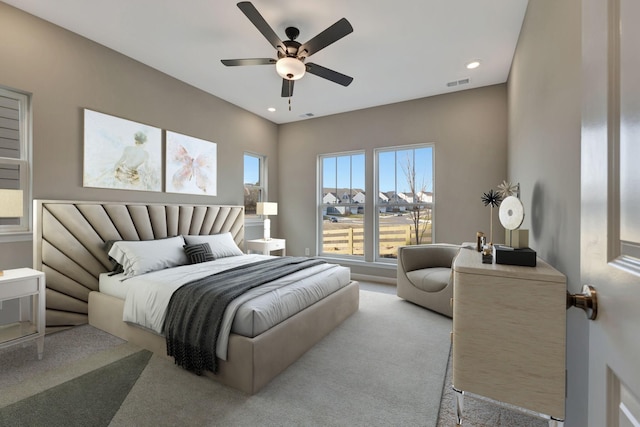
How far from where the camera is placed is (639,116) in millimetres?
500

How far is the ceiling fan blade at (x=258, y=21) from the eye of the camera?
206cm

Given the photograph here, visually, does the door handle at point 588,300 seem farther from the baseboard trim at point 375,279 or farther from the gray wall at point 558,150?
the baseboard trim at point 375,279

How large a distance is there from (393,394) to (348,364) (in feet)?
1.48

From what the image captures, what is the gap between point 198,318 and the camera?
6.96ft

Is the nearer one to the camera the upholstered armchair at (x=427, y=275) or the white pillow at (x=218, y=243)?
the upholstered armchair at (x=427, y=275)

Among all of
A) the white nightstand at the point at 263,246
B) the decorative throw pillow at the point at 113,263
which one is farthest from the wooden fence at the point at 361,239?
the decorative throw pillow at the point at 113,263

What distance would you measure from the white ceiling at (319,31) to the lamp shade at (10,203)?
1.77 m

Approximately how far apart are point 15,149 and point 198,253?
196cm

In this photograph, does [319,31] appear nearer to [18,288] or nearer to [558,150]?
[558,150]

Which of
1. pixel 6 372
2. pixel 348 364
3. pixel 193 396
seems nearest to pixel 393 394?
pixel 348 364

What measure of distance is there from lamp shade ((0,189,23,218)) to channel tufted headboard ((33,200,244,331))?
1.78 feet

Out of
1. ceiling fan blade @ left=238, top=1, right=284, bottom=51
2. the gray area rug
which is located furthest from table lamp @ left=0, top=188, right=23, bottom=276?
ceiling fan blade @ left=238, top=1, right=284, bottom=51

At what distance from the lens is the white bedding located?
2.04m

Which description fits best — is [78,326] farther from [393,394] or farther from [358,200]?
[358,200]
